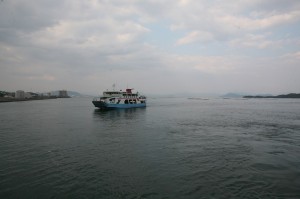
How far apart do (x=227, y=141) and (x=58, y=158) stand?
16473 millimetres

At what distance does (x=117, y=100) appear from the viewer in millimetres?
73625

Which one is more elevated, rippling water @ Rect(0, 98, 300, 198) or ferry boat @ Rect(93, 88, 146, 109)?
ferry boat @ Rect(93, 88, 146, 109)

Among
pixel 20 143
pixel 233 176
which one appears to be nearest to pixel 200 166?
pixel 233 176

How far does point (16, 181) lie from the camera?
13805mm

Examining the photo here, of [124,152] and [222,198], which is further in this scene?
[124,152]

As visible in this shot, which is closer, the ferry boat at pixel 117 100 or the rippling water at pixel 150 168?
the rippling water at pixel 150 168

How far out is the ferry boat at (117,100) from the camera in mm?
70188

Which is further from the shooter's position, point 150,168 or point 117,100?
point 117,100

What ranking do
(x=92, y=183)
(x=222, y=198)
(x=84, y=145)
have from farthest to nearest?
(x=84, y=145) → (x=92, y=183) → (x=222, y=198)

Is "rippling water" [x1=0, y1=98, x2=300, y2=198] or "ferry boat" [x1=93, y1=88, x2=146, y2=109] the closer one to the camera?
"rippling water" [x1=0, y1=98, x2=300, y2=198]

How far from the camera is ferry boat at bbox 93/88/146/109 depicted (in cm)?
7019

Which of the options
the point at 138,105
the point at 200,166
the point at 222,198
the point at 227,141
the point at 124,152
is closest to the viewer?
the point at 222,198

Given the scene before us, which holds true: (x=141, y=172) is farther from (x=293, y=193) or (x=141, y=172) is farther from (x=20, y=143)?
(x=20, y=143)

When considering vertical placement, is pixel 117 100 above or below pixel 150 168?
above
